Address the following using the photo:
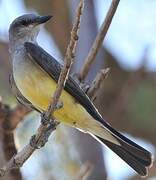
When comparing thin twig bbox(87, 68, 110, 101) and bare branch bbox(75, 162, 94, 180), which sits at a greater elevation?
thin twig bbox(87, 68, 110, 101)

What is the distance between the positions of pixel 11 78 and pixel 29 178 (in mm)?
1156

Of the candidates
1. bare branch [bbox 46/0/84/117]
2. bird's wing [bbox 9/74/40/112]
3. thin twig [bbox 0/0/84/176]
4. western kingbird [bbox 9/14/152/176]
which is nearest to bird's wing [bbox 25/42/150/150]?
western kingbird [bbox 9/14/152/176]

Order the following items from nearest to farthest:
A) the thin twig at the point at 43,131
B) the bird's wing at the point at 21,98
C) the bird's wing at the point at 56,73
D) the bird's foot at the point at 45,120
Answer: the thin twig at the point at 43,131, the bird's foot at the point at 45,120, the bird's wing at the point at 56,73, the bird's wing at the point at 21,98

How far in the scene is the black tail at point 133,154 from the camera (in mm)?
2611

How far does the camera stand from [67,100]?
8.59 feet

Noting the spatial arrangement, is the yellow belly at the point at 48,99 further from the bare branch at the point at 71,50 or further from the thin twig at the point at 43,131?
the bare branch at the point at 71,50

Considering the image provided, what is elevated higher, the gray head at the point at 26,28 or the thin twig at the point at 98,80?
the thin twig at the point at 98,80

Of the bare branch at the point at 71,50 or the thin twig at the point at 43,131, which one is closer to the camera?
the bare branch at the point at 71,50

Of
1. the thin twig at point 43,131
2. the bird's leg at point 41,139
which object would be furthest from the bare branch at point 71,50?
the bird's leg at point 41,139

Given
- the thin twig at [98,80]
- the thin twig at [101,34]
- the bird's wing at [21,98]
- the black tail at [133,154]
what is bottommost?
the black tail at [133,154]

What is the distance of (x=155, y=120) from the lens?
4566 millimetres

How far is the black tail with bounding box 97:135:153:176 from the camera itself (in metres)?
2.61

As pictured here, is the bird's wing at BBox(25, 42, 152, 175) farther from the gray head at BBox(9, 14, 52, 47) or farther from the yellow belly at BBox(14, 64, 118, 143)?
the gray head at BBox(9, 14, 52, 47)

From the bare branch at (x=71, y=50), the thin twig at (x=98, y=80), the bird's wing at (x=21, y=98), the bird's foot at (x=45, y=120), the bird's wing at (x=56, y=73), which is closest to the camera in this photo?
the bare branch at (x=71, y=50)
